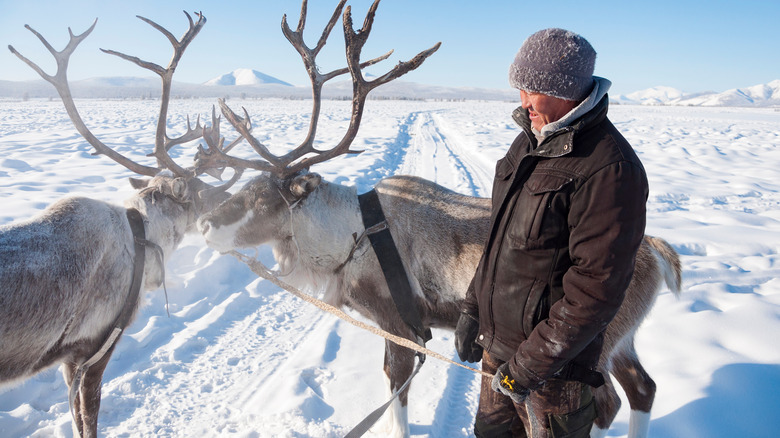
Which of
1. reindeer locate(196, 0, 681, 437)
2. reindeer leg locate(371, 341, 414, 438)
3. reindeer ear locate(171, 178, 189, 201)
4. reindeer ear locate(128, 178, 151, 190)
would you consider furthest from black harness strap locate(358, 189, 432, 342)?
reindeer ear locate(128, 178, 151, 190)

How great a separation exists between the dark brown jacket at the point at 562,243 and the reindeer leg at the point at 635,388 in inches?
49.2

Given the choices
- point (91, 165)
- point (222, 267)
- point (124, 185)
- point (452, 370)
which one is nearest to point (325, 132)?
point (91, 165)

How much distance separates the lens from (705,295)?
4395mm

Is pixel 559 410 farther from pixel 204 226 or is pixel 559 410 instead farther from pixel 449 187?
pixel 449 187

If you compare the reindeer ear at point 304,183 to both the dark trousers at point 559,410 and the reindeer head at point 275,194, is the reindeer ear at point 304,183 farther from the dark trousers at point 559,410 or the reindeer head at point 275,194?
the dark trousers at point 559,410

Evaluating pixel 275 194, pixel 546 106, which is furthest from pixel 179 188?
pixel 546 106

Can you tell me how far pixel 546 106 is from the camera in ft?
5.43

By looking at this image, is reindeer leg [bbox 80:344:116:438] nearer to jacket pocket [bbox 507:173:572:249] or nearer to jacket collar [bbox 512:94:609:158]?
jacket pocket [bbox 507:173:572:249]

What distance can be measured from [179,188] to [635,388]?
3.56 m

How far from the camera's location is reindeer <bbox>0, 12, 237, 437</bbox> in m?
2.42

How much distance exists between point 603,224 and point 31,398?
3943 mm

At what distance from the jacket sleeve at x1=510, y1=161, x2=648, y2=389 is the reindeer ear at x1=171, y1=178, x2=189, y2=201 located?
298 cm

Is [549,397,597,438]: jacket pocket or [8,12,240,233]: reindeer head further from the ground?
[8,12,240,233]: reindeer head

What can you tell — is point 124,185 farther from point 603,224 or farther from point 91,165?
point 603,224
